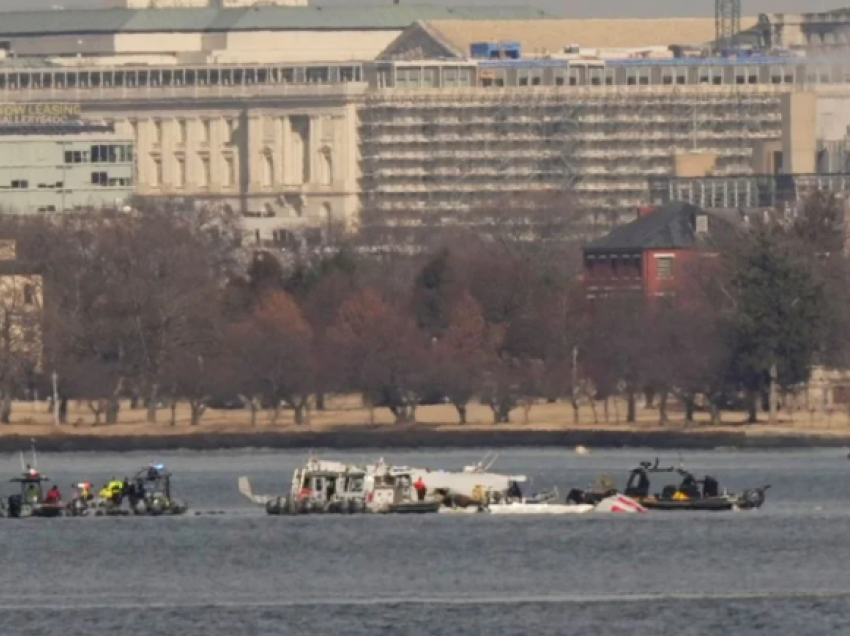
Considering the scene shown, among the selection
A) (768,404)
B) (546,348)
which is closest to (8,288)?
(546,348)

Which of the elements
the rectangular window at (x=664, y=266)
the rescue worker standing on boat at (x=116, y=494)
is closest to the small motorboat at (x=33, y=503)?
the rescue worker standing on boat at (x=116, y=494)

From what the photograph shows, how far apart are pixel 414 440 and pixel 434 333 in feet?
64.9

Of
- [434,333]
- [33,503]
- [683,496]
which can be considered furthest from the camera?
[434,333]

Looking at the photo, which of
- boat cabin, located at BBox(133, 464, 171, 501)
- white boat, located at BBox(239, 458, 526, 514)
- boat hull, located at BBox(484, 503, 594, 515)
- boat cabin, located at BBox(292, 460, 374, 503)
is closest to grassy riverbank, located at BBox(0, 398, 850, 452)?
white boat, located at BBox(239, 458, 526, 514)

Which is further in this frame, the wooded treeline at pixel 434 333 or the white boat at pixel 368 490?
the wooded treeline at pixel 434 333

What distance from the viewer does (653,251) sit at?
593 feet

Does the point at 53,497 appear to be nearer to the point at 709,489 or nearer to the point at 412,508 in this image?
the point at 412,508

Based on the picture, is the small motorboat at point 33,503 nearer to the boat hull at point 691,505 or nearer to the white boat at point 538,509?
the white boat at point 538,509

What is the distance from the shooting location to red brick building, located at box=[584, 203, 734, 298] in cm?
17600

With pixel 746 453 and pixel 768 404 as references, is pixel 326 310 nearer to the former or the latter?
pixel 768 404

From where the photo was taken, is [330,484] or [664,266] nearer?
[330,484]

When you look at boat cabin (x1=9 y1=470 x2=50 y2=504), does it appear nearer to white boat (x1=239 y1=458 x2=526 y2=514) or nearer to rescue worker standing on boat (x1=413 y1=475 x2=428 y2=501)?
white boat (x1=239 y1=458 x2=526 y2=514)

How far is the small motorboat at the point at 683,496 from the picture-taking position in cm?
10844

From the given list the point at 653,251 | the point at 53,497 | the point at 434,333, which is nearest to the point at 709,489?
the point at 53,497
